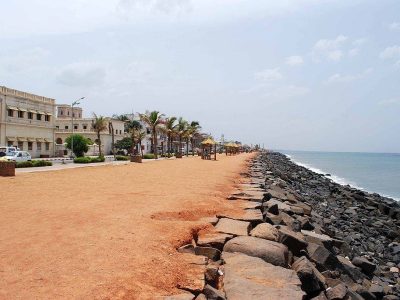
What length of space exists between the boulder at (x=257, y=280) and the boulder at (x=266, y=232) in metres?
1.45

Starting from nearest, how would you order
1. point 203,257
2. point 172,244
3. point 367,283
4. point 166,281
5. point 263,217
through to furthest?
1. point 166,281
2. point 203,257
3. point 172,244
4. point 367,283
5. point 263,217

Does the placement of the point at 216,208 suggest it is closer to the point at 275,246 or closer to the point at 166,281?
the point at 275,246

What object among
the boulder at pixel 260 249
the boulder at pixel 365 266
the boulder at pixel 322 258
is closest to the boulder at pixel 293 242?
the boulder at pixel 322 258

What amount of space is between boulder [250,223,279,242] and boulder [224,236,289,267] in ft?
1.91

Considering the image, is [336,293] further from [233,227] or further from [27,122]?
[27,122]

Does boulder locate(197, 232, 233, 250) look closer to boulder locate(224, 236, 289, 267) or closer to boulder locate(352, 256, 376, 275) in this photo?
boulder locate(224, 236, 289, 267)

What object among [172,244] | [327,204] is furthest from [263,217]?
[327,204]

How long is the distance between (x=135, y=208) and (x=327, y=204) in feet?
47.6

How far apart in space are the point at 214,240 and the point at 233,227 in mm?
1195

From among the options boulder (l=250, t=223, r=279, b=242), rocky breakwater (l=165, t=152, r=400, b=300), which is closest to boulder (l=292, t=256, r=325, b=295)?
rocky breakwater (l=165, t=152, r=400, b=300)

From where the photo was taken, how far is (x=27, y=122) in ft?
158

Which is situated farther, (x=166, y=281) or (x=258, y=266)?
(x=258, y=266)

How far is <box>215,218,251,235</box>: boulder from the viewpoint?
24.8ft

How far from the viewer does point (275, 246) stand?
6.82 m
